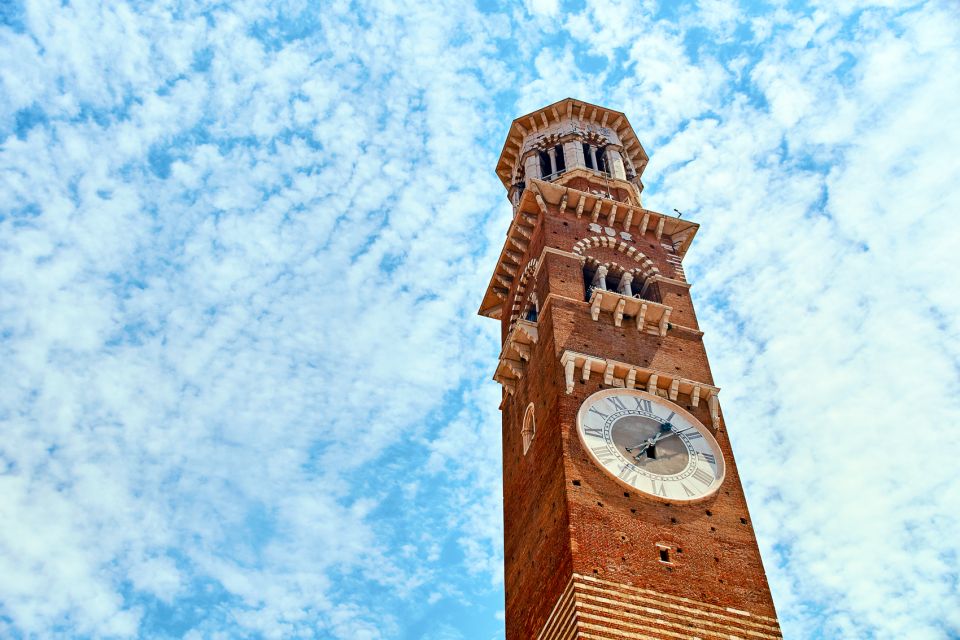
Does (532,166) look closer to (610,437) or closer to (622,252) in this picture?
(622,252)

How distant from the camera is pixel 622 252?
32.2 meters

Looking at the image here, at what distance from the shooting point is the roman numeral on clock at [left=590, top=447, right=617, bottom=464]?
24188 millimetres

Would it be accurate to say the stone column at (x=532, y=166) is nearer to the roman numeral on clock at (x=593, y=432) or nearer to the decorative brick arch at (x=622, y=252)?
the decorative brick arch at (x=622, y=252)

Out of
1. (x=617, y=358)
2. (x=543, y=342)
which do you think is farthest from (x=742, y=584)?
(x=543, y=342)

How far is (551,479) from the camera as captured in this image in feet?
80.6

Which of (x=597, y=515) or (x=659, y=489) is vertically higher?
(x=659, y=489)

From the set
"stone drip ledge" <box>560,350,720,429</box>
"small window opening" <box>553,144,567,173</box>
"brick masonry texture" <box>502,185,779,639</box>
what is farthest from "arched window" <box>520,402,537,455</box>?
"small window opening" <box>553,144,567,173</box>

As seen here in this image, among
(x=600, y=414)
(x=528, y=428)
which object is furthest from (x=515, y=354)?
(x=600, y=414)

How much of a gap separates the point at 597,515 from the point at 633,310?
7993 mm

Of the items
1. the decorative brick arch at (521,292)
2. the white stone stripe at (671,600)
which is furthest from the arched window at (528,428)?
the white stone stripe at (671,600)

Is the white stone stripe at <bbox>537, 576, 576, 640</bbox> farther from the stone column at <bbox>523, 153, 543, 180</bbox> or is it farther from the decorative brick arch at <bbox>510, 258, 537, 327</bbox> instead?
the stone column at <bbox>523, 153, 543, 180</bbox>

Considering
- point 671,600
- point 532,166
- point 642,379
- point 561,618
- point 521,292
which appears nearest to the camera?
point 561,618

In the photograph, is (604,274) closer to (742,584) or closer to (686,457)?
(686,457)

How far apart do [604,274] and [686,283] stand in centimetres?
271
